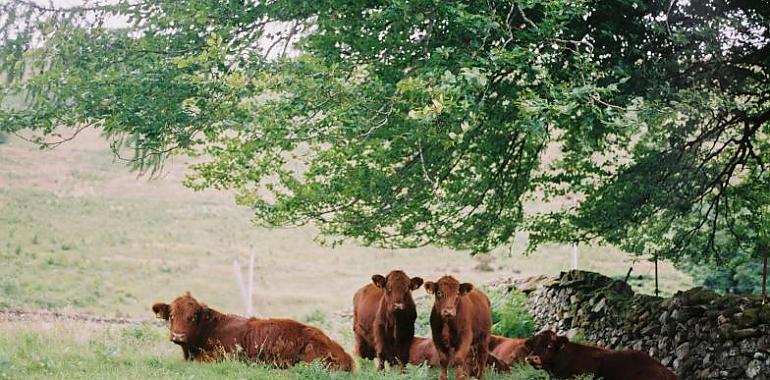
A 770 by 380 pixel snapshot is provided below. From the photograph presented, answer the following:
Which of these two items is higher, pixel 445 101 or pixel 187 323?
pixel 445 101

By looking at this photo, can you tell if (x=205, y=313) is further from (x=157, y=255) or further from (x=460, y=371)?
(x=157, y=255)

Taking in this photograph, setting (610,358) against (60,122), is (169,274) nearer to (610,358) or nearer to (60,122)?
(60,122)

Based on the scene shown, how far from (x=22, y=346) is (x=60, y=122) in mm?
2893

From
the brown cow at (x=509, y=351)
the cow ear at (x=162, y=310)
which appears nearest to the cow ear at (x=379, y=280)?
the brown cow at (x=509, y=351)

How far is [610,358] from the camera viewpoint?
9.23 meters

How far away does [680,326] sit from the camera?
413 inches

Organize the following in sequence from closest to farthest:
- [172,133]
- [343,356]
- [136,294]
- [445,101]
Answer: [445,101], [343,356], [172,133], [136,294]

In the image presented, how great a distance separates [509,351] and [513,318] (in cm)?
454

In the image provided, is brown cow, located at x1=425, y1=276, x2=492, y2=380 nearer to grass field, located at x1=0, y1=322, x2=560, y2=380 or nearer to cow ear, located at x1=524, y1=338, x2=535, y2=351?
grass field, located at x1=0, y1=322, x2=560, y2=380

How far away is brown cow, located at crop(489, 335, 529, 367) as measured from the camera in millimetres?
11164

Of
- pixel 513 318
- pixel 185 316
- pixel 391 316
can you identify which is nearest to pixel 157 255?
pixel 513 318

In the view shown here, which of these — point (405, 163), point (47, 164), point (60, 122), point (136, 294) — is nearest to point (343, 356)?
point (405, 163)

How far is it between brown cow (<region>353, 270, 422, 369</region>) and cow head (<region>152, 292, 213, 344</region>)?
6.84 feet

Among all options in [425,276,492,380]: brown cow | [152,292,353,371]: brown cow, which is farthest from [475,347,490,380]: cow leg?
[152,292,353,371]: brown cow
